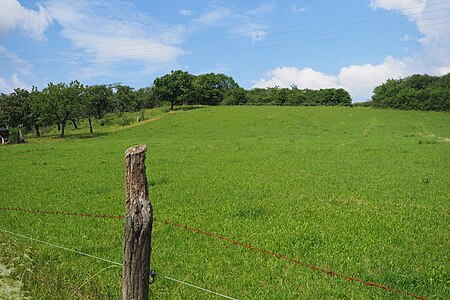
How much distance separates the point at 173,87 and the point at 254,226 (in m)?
84.5

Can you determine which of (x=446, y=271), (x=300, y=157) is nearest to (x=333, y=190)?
(x=446, y=271)

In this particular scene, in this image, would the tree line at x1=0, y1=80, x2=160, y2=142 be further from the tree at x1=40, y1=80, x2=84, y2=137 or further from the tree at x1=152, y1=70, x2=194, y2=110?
the tree at x1=152, y1=70, x2=194, y2=110

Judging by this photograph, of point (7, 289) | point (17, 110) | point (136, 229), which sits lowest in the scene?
point (7, 289)

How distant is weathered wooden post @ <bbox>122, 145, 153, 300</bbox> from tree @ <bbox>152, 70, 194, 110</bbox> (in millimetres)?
88458

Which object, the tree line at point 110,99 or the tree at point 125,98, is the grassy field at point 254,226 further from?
the tree at point 125,98

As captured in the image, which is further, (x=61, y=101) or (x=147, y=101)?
(x=147, y=101)

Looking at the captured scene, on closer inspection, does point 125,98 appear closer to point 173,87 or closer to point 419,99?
point 173,87

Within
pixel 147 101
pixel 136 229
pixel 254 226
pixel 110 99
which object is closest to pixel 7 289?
pixel 136 229

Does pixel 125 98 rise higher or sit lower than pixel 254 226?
higher

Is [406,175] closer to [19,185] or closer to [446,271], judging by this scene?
[446,271]

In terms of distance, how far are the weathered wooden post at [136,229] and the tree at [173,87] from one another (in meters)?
88.5

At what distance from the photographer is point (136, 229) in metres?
4.07

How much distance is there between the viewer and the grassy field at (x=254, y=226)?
20.7 ft

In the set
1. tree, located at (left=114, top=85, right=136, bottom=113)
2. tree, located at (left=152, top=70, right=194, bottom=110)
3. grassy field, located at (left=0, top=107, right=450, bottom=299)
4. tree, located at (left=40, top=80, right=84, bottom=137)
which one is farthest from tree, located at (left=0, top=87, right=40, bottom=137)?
grassy field, located at (left=0, top=107, right=450, bottom=299)
